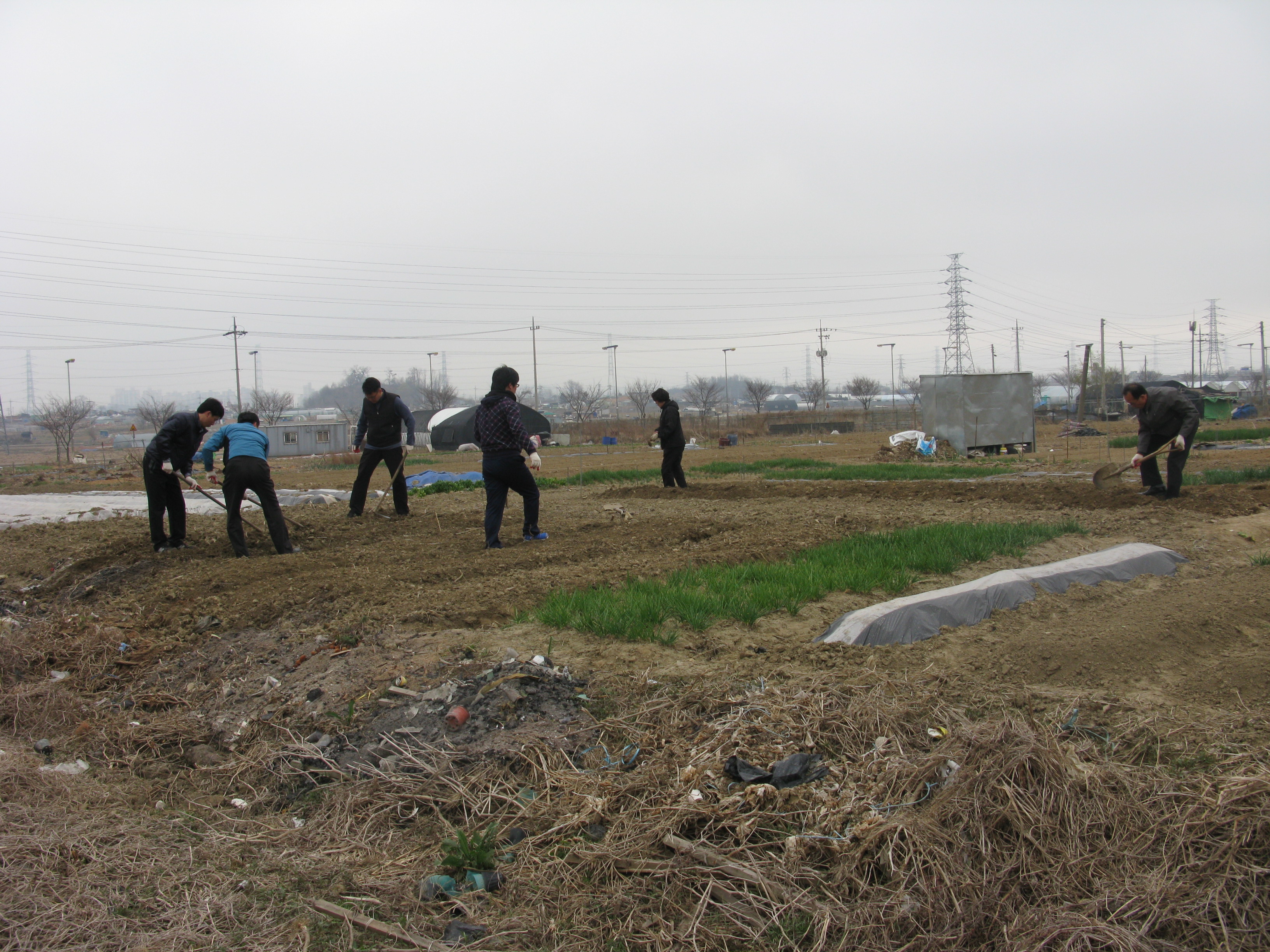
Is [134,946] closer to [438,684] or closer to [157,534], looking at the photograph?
[438,684]

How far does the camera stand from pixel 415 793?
3545mm

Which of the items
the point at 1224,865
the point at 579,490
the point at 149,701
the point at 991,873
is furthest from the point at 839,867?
the point at 579,490

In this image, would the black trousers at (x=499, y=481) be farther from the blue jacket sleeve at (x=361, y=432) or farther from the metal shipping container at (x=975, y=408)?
the metal shipping container at (x=975, y=408)

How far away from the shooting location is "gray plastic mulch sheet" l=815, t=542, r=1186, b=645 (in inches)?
191

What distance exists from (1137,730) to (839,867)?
152 cm

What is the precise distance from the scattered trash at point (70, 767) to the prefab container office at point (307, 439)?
42.0 meters

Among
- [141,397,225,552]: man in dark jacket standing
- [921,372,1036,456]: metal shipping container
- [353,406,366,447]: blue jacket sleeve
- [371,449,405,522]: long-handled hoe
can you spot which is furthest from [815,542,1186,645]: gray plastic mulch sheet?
[921,372,1036,456]: metal shipping container

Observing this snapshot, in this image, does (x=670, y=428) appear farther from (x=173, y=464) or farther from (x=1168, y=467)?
(x=173, y=464)

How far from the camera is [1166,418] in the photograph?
9969 mm

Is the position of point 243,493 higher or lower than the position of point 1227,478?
higher

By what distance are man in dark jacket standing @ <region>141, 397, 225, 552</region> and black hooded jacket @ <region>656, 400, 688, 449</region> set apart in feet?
21.0

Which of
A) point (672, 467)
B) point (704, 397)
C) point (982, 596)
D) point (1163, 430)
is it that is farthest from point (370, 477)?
point (704, 397)

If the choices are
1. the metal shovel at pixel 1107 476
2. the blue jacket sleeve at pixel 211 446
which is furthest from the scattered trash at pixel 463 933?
the metal shovel at pixel 1107 476

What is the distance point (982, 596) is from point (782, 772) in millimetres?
2704
